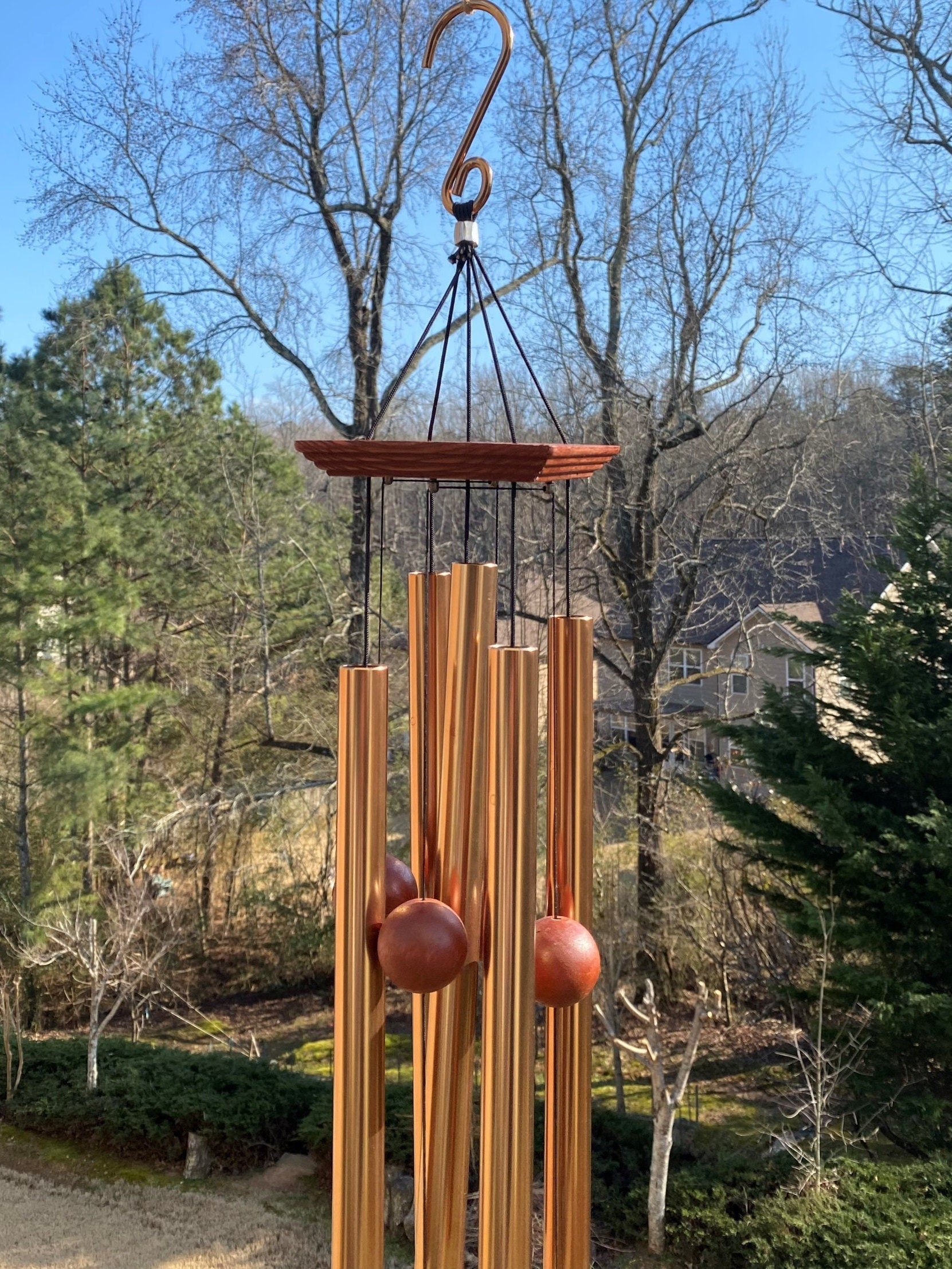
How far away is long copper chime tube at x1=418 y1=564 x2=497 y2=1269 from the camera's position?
214 centimetres

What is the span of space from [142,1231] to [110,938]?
3203 millimetres

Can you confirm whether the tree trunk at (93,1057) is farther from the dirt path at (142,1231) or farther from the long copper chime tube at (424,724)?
the long copper chime tube at (424,724)

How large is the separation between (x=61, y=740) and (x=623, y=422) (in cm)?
709

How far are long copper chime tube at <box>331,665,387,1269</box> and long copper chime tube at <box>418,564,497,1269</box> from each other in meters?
0.13

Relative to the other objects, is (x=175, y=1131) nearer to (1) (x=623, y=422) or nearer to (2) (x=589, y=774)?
(2) (x=589, y=774)

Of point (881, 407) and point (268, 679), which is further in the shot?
point (881, 407)

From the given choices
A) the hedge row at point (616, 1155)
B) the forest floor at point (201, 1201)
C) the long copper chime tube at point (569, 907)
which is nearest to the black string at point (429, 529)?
the long copper chime tube at point (569, 907)

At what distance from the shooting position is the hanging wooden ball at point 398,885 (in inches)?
89.8

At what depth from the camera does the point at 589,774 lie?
245 cm

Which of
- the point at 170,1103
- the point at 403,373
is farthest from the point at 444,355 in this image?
the point at 170,1103

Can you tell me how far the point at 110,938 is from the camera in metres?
9.26

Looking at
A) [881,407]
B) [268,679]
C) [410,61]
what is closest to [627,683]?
[268,679]

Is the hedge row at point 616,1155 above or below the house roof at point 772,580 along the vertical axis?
below

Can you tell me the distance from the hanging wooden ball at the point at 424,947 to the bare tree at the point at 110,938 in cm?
665
